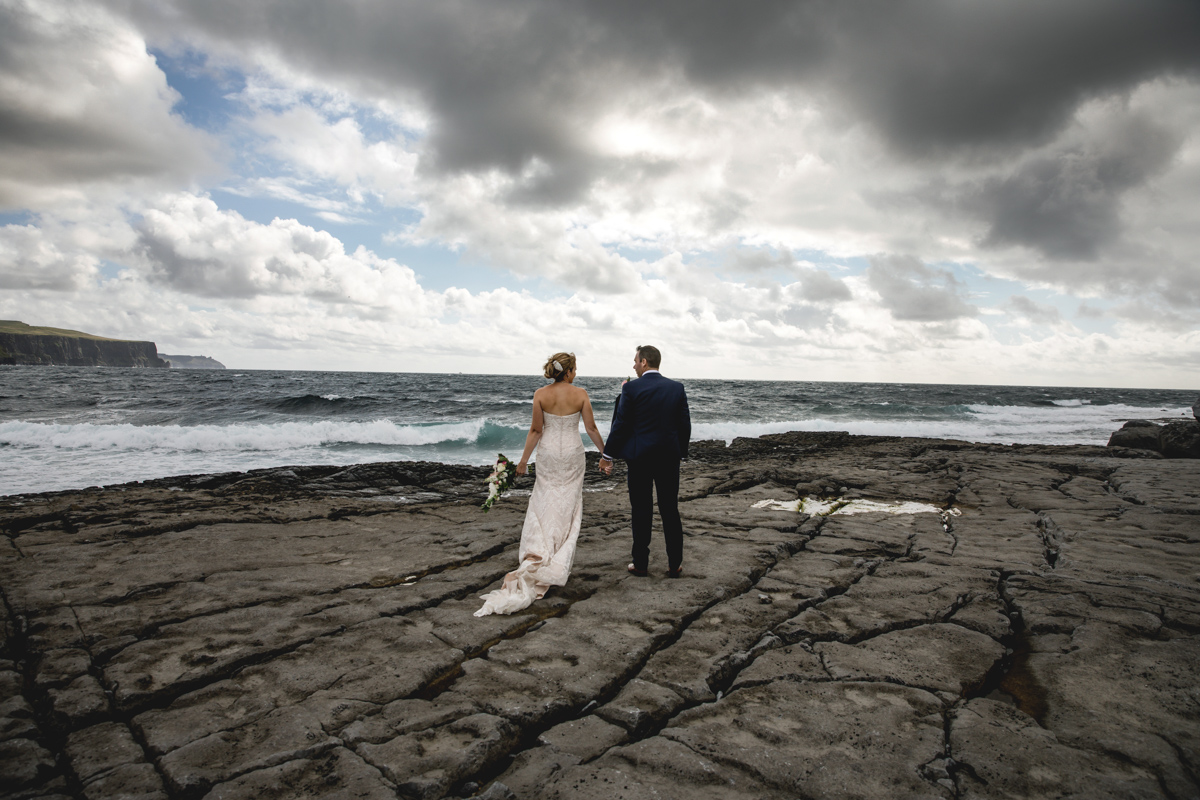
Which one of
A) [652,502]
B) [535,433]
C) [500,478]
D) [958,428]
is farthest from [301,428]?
[958,428]

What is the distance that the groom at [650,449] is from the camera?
4.64m

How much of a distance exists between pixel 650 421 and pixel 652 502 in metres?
0.72

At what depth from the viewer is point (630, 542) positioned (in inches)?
233

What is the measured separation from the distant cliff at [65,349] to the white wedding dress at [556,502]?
496 ft

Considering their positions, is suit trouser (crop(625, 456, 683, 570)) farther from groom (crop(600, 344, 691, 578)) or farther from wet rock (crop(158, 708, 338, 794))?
wet rock (crop(158, 708, 338, 794))

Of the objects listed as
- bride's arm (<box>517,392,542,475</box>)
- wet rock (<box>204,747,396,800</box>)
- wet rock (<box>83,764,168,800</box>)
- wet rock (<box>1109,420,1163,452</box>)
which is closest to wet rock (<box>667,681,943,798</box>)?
wet rock (<box>204,747,396,800</box>)

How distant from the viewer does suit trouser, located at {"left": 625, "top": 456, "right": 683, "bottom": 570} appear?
4.64 m

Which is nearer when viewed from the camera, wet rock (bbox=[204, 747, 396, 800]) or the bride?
wet rock (bbox=[204, 747, 396, 800])

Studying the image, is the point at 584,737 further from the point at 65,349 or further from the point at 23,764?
the point at 65,349

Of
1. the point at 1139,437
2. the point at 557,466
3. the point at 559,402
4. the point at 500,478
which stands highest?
the point at 559,402

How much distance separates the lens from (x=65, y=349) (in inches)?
4688

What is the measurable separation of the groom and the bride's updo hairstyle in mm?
536

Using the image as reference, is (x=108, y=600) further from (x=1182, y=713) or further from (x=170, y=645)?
(x=1182, y=713)

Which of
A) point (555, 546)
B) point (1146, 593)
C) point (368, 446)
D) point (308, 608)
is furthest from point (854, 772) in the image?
point (368, 446)
